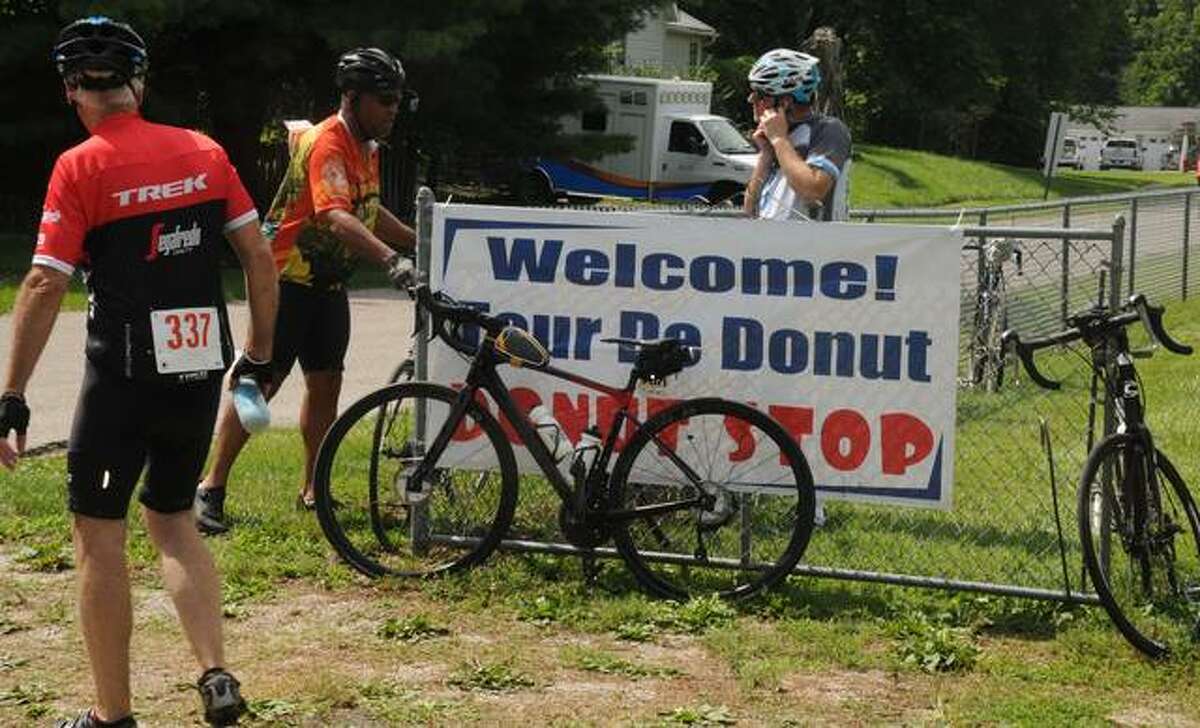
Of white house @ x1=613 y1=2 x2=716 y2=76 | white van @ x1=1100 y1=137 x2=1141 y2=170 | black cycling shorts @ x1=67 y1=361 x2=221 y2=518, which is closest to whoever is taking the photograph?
black cycling shorts @ x1=67 y1=361 x2=221 y2=518

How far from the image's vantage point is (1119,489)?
573 centimetres

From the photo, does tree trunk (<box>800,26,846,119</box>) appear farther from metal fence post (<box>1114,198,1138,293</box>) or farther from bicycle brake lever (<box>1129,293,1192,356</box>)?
metal fence post (<box>1114,198,1138,293</box>)

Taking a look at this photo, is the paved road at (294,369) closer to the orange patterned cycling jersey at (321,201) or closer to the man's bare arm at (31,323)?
the orange patterned cycling jersey at (321,201)

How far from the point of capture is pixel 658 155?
35.5m

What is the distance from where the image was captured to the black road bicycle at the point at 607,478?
19.8 ft

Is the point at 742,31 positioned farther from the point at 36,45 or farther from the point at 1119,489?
the point at 1119,489

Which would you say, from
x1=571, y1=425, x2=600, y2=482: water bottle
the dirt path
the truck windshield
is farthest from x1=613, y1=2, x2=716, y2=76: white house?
the dirt path

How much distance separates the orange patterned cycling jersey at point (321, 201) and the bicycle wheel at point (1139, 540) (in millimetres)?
3046

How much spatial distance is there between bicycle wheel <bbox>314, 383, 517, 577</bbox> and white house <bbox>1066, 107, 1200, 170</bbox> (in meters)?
75.7

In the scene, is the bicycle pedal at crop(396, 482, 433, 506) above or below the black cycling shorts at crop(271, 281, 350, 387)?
below

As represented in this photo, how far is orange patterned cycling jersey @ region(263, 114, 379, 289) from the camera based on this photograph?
6.56 m

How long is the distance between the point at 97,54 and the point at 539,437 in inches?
95.1

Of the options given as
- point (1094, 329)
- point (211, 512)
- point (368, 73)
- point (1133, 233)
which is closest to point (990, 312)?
point (1094, 329)

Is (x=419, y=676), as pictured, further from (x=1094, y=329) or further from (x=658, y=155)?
(x=658, y=155)
